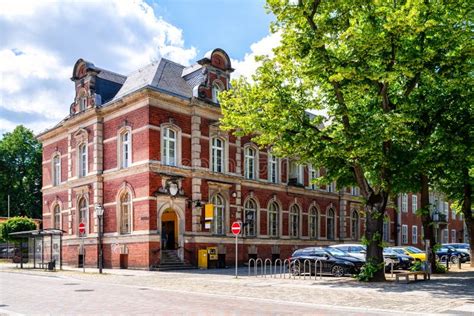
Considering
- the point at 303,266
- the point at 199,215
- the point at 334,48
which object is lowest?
the point at 303,266

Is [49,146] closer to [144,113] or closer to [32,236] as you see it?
[32,236]

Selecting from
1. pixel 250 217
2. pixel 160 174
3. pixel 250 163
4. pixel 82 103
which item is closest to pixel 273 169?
pixel 250 163

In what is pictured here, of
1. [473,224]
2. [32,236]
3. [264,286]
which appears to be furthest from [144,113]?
[473,224]

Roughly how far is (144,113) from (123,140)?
3.04 meters

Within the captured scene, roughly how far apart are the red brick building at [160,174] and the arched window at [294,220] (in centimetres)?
8

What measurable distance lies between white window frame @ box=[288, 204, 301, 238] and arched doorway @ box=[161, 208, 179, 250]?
35.4 ft

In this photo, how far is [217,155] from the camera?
3400 cm

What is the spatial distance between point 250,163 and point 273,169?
9.18 ft

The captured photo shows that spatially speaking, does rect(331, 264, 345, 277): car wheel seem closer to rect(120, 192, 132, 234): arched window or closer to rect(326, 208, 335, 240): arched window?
rect(120, 192, 132, 234): arched window

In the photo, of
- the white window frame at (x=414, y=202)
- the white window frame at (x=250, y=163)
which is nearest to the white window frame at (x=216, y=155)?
the white window frame at (x=250, y=163)

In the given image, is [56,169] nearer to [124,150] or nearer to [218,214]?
[124,150]

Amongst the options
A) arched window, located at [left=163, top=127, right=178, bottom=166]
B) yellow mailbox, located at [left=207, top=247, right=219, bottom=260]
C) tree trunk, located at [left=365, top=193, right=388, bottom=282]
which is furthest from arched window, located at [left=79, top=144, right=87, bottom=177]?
tree trunk, located at [left=365, top=193, right=388, bottom=282]

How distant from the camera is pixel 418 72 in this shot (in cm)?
1895

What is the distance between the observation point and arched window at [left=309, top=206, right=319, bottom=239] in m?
42.4
